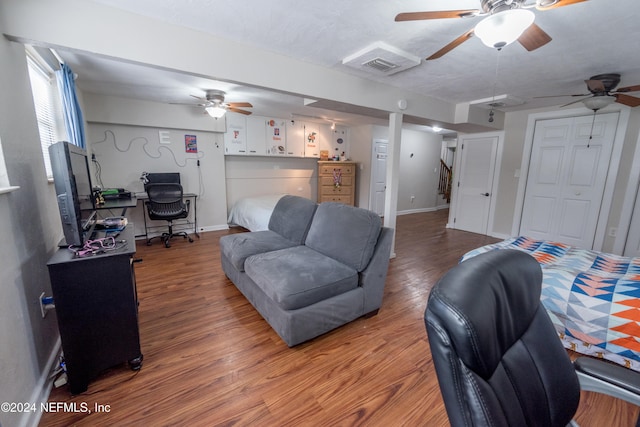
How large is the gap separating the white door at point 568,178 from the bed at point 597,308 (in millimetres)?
2472

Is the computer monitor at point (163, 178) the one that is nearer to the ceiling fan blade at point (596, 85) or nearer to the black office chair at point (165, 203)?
the black office chair at point (165, 203)

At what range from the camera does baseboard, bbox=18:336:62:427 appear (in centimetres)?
126

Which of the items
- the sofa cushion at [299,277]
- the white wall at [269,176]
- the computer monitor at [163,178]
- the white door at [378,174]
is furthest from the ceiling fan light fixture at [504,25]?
the white door at [378,174]

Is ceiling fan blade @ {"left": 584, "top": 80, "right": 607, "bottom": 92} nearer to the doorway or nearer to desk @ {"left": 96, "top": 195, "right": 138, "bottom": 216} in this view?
the doorway

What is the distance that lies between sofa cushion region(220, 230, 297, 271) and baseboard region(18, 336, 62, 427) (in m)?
1.29

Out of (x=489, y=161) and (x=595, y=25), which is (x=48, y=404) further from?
(x=489, y=161)

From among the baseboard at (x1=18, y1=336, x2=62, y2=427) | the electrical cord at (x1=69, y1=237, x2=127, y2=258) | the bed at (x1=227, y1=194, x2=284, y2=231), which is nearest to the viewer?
the baseboard at (x1=18, y1=336, x2=62, y2=427)

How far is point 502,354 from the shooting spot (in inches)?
26.8

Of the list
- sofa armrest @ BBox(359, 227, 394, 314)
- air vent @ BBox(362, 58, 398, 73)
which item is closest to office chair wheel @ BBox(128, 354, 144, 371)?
sofa armrest @ BBox(359, 227, 394, 314)

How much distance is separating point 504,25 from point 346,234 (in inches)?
66.2

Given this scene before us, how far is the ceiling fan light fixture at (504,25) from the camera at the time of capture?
141cm

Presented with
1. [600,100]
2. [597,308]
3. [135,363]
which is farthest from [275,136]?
[597,308]

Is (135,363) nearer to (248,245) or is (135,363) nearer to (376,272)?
(248,245)

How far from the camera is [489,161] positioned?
5.08 meters
